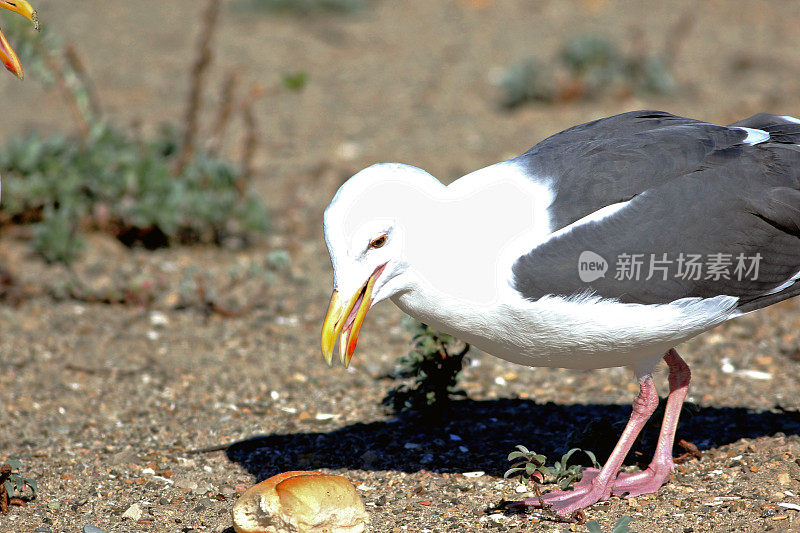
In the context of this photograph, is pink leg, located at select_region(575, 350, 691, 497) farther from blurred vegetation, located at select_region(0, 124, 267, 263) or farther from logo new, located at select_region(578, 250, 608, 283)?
blurred vegetation, located at select_region(0, 124, 267, 263)

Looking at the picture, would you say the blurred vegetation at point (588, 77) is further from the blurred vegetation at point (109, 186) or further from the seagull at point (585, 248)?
the seagull at point (585, 248)

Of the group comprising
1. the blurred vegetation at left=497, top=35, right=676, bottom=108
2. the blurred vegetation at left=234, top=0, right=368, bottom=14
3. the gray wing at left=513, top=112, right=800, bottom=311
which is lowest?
the gray wing at left=513, top=112, right=800, bottom=311

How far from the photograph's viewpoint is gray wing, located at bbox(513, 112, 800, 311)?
3.60 m

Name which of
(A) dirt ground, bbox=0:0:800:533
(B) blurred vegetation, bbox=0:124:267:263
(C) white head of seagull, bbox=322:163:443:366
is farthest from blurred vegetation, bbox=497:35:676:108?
(C) white head of seagull, bbox=322:163:443:366

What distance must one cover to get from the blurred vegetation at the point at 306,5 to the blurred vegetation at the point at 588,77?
11.9ft

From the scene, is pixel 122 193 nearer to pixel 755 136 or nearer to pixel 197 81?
pixel 197 81

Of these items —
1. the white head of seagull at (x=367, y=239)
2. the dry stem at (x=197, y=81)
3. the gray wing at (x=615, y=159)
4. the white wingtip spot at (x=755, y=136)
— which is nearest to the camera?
the white head of seagull at (x=367, y=239)

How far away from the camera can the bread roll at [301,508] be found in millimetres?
3467

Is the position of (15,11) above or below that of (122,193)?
above

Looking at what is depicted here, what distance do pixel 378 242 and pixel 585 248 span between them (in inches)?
Result: 30.8

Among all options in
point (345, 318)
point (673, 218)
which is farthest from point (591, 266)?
point (345, 318)

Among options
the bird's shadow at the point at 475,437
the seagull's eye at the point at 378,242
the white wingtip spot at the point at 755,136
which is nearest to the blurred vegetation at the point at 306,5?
the bird's shadow at the point at 475,437

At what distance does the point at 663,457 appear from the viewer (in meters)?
4.06

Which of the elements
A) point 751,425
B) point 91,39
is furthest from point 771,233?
point 91,39
